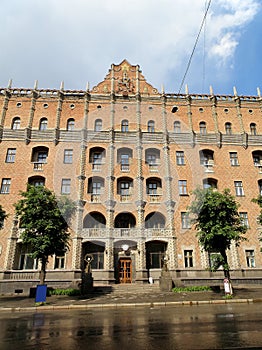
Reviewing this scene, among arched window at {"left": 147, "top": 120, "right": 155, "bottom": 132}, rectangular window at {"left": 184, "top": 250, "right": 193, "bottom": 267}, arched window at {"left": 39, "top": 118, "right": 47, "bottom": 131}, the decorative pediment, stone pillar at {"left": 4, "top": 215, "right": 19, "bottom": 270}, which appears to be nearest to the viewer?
stone pillar at {"left": 4, "top": 215, "right": 19, "bottom": 270}

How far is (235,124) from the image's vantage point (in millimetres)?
33281

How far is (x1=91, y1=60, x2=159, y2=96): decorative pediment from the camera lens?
3412cm

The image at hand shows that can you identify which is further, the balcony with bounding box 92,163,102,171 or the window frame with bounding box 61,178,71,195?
the balcony with bounding box 92,163,102,171

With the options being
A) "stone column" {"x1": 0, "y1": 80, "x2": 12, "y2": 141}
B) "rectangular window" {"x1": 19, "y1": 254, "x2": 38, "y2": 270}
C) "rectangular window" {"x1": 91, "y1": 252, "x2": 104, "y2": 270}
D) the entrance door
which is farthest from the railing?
"stone column" {"x1": 0, "y1": 80, "x2": 12, "y2": 141}

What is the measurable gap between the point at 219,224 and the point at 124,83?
23589mm

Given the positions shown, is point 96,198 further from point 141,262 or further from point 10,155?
point 10,155

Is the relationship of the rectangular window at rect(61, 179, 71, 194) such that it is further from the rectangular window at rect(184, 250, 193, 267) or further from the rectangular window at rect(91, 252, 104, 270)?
the rectangular window at rect(184, 250, 193, 267)

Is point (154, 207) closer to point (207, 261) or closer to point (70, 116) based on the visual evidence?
point (207, 261)

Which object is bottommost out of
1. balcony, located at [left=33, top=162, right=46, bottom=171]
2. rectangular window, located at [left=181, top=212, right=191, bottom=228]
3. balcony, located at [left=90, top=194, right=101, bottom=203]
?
rectangular window, located at [left=181, top=212, right=191, bottom=228]

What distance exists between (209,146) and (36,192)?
21.6 m

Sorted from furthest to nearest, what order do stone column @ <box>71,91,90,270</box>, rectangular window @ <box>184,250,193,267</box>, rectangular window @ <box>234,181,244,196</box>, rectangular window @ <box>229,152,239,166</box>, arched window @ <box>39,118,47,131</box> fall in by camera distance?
arched window @ <box>39,118,47,131</box>
rectangular window @ <box>229,152,239,166</box>
rectangular window @ <box>234,181,244,196</box>
rectangular window @ <box>184,250,193,267</box>
stone column @ <box>71,91,90,270</box>

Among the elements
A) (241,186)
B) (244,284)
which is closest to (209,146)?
(241,186)

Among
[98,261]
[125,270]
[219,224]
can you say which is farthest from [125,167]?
[219,224]

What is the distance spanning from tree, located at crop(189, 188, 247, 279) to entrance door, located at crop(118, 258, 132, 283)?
34.7 ft
